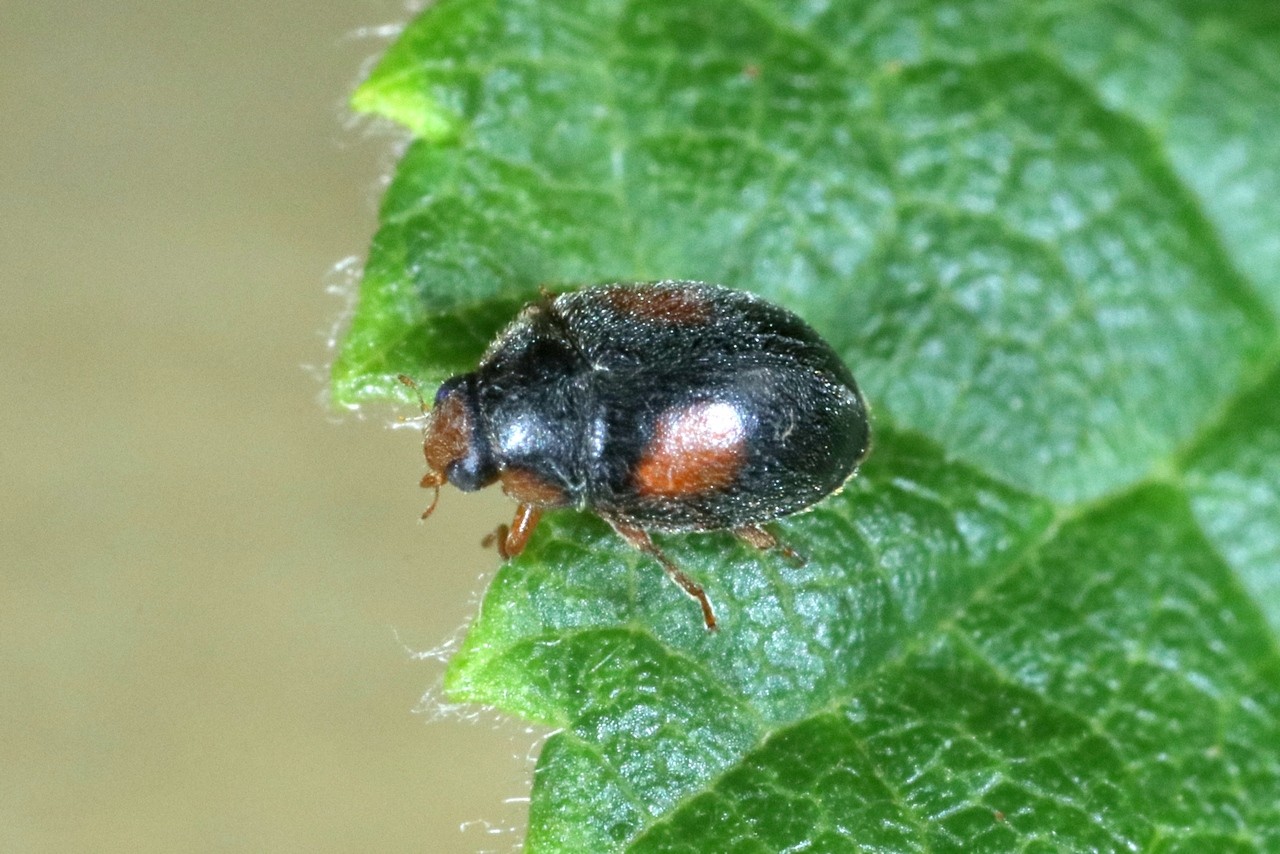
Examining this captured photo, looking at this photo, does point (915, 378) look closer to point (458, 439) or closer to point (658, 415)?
point (658, 415)

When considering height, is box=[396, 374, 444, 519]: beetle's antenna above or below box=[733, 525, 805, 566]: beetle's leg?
above

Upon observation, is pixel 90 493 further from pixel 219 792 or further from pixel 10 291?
pixel 219 792

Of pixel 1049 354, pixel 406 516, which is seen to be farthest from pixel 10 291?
pixel 1049 354

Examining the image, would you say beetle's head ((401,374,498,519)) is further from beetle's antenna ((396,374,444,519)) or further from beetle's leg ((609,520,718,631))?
beetle's leg ((609,520,718,631))

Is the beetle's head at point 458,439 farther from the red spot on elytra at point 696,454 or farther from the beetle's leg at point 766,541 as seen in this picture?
the beetle's leg at point 766,541

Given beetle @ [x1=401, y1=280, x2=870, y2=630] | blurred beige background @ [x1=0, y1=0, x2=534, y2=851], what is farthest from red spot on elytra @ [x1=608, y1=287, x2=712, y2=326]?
blurred beige background @ [x1=0, y1=0, x2=534, y2=851]

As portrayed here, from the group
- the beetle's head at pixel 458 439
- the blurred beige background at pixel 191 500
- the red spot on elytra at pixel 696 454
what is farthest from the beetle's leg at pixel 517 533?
the blurred beige background at pixel 191 500
